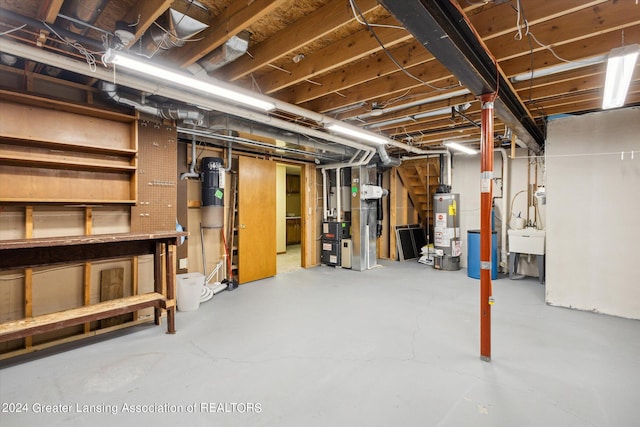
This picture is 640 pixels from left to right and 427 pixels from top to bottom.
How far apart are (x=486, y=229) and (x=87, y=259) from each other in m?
3.76

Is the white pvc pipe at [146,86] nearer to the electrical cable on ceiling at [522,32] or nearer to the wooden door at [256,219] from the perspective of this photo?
the wooden door at [256,219]

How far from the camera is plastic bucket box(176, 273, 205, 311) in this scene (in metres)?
3.64

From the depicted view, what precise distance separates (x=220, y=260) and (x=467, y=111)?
4208 mm

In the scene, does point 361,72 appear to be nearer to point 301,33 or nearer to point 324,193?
point 301,33

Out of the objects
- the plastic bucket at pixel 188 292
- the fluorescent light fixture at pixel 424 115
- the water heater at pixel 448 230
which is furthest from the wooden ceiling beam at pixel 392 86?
the water heater at pixel 448 230

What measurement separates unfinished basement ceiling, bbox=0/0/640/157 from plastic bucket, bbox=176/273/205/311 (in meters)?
2.39

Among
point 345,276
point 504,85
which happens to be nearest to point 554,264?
point 504,85

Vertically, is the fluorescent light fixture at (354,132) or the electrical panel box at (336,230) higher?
the fluorescent light fixture at (354,132)

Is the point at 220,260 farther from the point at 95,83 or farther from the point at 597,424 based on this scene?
the point at 597,424

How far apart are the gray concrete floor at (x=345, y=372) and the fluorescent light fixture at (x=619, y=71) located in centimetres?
229

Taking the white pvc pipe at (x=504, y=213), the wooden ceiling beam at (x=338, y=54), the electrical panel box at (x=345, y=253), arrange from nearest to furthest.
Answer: the wooden ceiling beam at (x=338, y=54)
the white pvc pipe at (x=504, y=213)
the electrical panel box at (x=345, y=253)

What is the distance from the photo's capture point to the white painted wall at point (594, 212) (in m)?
3.44

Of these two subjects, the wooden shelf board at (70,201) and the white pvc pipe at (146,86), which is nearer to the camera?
the white pvc pipe at (146,86)

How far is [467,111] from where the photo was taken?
3.74 meters
